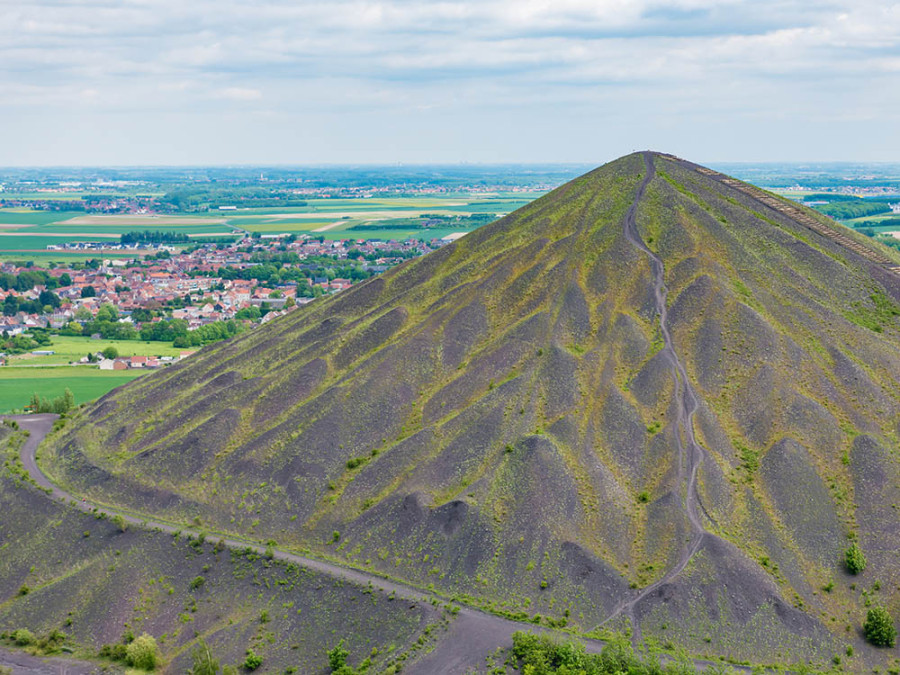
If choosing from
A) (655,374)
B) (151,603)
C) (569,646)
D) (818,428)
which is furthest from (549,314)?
(151,603)

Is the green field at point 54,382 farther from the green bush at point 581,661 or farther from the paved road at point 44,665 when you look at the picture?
the green bush at point 581,661

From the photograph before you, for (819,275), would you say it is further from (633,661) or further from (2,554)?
(2,554)

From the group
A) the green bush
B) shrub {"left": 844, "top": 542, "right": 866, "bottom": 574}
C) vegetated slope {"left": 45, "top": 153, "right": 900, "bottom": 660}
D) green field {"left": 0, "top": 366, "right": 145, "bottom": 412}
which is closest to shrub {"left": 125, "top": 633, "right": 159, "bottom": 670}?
vegetated slope {"left": 45, "top": 153, "right": 900, "bottom": 660}

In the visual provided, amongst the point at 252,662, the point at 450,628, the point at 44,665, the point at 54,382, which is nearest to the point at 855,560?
the point at 450,628

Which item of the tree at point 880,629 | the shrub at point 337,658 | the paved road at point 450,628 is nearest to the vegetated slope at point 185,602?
the shrub at point 337,658

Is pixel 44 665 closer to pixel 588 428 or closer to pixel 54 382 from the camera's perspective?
pixel 588 428

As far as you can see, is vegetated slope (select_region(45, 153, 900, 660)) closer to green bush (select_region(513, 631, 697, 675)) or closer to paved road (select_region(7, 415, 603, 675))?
paved road (select_region(7, 415, 603, 675))
